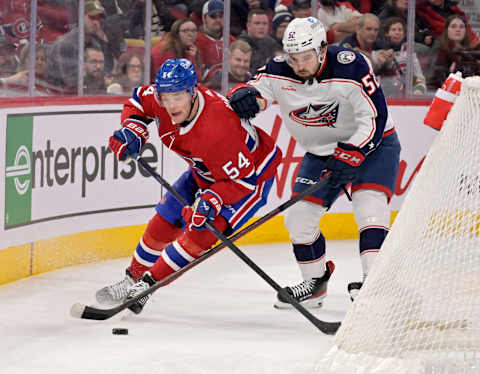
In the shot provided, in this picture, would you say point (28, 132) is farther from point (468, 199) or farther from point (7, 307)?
point (468, 199)

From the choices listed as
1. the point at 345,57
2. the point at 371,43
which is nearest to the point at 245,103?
the point at 345,57

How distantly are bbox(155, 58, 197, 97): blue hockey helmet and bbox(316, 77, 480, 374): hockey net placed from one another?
0.93 m

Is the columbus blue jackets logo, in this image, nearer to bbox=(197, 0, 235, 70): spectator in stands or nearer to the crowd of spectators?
the crowd of spectators

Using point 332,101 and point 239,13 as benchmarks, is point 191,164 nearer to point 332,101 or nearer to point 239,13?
point 332,101

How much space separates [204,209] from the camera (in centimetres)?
336

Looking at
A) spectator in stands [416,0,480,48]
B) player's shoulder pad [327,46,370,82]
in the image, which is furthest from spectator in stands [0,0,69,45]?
spectator in stands [416,0,480,48]

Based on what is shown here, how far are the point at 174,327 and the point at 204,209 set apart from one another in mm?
513

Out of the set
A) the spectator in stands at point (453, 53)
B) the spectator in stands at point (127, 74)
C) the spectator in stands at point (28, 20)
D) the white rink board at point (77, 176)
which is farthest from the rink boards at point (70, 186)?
the spectator in stands at point (453, 53)

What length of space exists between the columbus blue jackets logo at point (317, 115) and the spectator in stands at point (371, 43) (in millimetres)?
2324

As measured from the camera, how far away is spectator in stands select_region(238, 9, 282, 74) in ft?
18.6

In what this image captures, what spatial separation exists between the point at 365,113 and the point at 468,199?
2.88 feet

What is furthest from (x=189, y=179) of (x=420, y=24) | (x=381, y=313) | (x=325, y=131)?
(x=420, y=24)

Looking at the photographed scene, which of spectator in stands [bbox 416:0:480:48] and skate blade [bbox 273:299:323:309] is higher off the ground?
spectator in stands [bbox 416:0:480:48]

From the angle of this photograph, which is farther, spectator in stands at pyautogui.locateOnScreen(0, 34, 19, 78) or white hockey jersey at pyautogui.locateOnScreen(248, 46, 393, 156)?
spectator in stands at pyautogui.locateOnScreen(0, 34, 19, 78)
